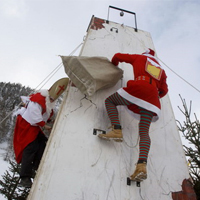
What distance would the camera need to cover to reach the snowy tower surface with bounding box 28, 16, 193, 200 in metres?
1.47

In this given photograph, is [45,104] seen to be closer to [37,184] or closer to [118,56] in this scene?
[37,184]

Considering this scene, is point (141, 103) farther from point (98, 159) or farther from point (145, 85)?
point (98, 159)

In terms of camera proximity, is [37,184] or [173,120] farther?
[173,120]

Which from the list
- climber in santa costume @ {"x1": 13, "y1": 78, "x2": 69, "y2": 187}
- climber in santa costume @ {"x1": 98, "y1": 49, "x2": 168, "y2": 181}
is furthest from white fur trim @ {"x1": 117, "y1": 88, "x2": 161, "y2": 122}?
climber in santa costume @ {"x1": 13, "y1": 78, "x2": 69, "y2": 187}

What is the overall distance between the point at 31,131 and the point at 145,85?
4.40 ft

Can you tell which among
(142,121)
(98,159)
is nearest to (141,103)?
(142,121)

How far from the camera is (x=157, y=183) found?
1.77 metres

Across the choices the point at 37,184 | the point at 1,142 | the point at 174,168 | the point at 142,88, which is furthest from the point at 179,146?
the point at 1,142

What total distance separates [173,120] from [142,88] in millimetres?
958

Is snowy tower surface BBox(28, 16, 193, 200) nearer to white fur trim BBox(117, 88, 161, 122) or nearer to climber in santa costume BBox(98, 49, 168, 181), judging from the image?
climber in santa costume BBox(98, 49, 168, 181)

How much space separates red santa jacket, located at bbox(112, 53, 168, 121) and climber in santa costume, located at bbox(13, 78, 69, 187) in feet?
3.01

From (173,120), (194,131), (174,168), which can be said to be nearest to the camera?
(174,168)

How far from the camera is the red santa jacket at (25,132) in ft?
6.12

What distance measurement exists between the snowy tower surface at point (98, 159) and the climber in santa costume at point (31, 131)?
0.87ft
